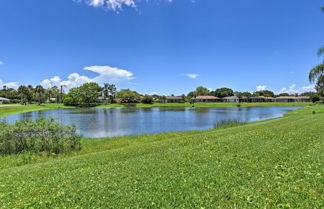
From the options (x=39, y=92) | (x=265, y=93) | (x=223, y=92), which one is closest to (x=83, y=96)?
(x=39, y=92)

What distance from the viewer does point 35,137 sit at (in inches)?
493

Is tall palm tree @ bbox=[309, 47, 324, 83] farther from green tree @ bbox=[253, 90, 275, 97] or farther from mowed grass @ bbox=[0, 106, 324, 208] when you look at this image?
green tree @ bbox=[253, 90, 275, 97]

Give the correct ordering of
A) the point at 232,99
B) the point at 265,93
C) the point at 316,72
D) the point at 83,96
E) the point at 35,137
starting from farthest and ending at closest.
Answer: the point at 265,93
the point at 232,99
the point at 83,96
the point at 316,72
the point at 35,137

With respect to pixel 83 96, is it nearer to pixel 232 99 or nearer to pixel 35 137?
pixel 35 137

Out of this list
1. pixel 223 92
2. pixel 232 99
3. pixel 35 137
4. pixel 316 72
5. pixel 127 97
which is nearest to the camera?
pixel 35 137

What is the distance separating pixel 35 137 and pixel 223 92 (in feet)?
426

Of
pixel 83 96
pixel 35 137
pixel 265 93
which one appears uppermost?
pixel 265 93

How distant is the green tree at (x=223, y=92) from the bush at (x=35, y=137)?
128405 mm

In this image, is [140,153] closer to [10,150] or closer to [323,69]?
[10,150]

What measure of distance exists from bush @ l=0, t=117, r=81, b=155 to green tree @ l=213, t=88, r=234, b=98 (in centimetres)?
12841

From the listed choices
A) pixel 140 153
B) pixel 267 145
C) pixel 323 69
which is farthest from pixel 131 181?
pixel 323 69

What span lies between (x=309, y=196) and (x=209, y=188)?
77.8 inches

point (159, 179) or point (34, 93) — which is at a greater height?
point (34, 93)

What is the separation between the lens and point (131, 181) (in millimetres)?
5262
